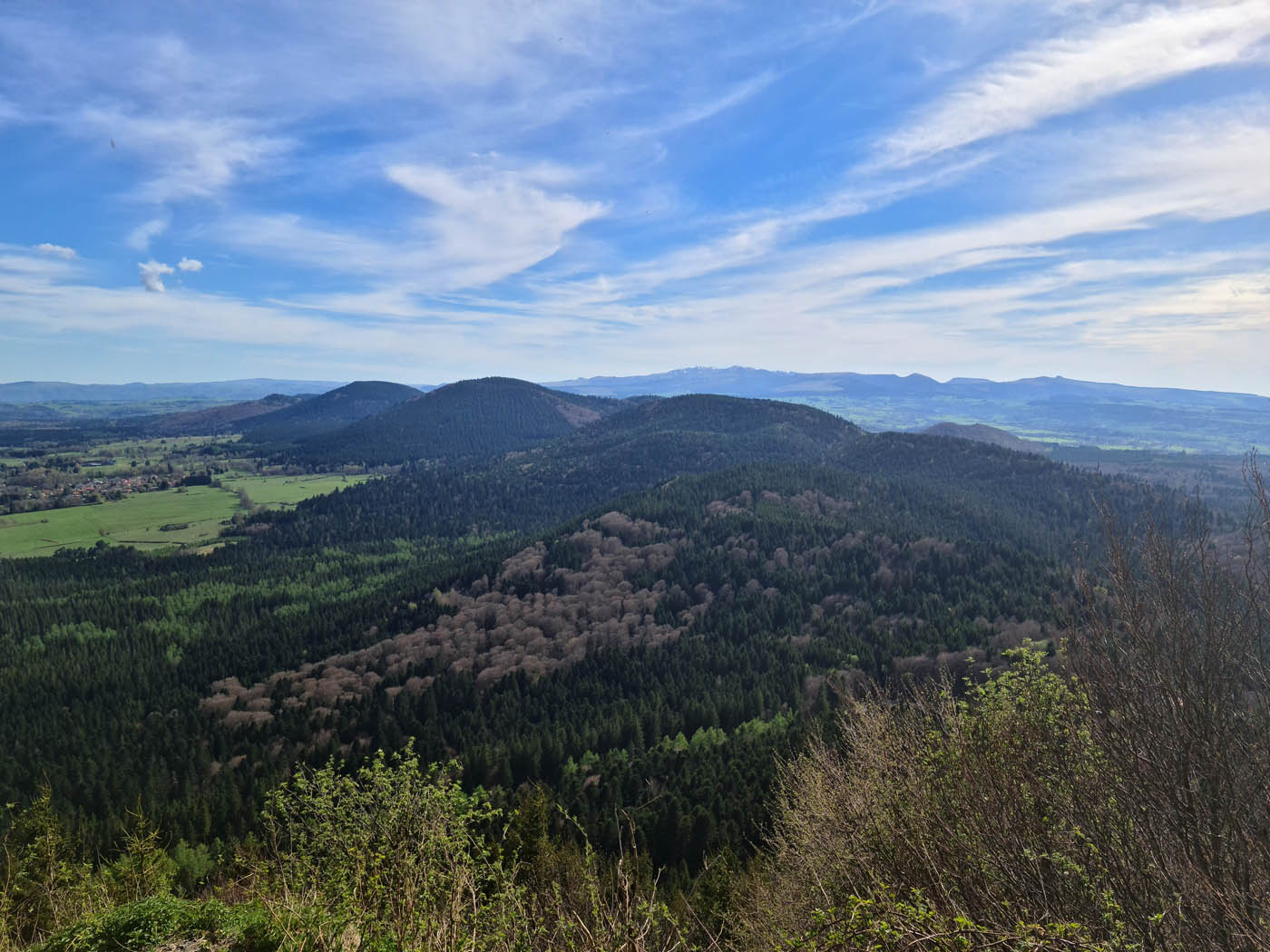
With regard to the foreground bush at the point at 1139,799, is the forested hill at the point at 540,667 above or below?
below

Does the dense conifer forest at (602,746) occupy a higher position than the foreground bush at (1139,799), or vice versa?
the foreground bush at (1139,799)

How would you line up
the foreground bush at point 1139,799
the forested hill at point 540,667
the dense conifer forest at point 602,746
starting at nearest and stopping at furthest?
the foreground bush at point 1139,799 → the dense conifer forest at point 602,746 → the forested hill at point 540,667

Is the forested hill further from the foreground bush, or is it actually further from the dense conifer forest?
the foreground bush

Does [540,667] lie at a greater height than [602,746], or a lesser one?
greater


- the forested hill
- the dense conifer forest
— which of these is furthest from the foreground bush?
the forested hill

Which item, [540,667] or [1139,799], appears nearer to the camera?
[1139,799]

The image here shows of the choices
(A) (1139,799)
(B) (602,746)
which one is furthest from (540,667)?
(A) (1139,799)

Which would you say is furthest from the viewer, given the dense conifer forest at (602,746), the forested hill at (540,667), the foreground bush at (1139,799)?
the forested hill at (540,667)

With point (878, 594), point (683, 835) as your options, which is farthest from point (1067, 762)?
point (878, 594)

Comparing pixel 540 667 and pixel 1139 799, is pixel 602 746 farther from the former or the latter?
pixel 1139 799

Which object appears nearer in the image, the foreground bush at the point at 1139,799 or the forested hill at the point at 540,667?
the foreground bush at the point at 1139,799

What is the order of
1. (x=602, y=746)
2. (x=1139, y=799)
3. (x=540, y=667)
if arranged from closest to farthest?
(x=1139, y=799) < (x=602, y=746) < (x=540, y=667)

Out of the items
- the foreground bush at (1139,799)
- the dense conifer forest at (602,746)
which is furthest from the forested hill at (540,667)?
the foreground bush at (1139,799)

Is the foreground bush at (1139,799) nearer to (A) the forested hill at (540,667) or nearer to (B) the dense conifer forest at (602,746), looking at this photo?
(B) the dense conifer forest at (602,746)
